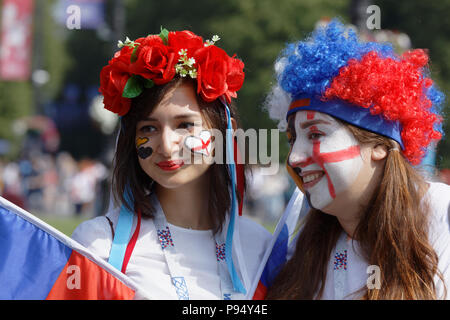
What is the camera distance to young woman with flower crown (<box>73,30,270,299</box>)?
2.95m

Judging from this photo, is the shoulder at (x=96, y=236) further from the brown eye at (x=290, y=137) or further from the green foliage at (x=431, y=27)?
the green foliage at (x=431, y=27)

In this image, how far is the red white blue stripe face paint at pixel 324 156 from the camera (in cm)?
275

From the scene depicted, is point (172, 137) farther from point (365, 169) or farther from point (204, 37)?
point (204, 37)

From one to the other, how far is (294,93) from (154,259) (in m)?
1.01

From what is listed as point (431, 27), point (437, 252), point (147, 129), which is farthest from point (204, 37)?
point (437, 252)

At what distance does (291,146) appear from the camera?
297 centimetres

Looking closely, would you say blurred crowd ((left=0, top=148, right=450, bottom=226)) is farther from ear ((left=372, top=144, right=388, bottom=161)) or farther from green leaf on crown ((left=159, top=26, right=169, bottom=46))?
ear ((left=372, top=144, right=388, bottom=161))

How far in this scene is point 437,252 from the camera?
2.62 metres

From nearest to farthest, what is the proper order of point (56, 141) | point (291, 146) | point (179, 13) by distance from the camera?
point (291, 146), point (179, 13), point (56, 141)

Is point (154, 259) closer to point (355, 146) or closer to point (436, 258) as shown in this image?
point (355, 146)

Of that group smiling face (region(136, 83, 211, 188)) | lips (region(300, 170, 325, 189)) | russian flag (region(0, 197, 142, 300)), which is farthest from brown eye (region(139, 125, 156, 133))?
lips (region(300, 170, 325, 189))

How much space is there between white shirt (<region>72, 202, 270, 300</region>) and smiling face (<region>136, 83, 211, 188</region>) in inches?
10.5

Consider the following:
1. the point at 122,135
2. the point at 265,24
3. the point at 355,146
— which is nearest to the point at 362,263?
the point at 355,146

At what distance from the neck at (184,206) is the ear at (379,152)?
0.93m
